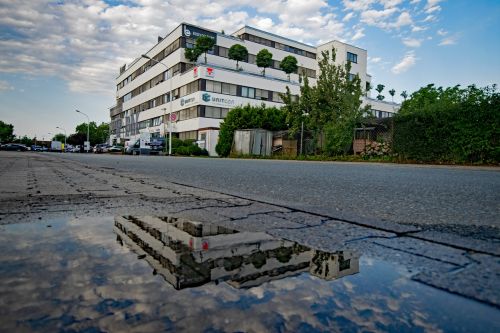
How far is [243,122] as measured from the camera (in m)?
Answer: 32.8

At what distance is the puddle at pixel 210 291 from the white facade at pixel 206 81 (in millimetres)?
34385

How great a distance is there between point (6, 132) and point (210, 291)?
12844cm

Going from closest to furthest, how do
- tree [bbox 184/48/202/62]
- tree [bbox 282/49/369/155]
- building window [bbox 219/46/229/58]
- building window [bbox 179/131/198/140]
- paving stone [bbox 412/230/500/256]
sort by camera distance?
paving stone [bbox 412/230/500/256], tree [bbox 282/49/369/155], building window [bbox 179/131/198/140], tree [bbox 184/48/202/62], building window [bbox 219/46/229/58]

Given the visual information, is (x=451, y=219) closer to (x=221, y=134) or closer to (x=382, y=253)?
(x=382, y=253)

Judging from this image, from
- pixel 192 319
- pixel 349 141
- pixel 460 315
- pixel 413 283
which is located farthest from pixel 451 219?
pixel 349 141

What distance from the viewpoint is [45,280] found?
107 centimetres

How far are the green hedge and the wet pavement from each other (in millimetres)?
13489

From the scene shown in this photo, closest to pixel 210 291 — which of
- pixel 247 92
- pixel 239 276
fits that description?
pixel 239 276

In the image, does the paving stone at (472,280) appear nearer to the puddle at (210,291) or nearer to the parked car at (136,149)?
the puddle at (210,291)

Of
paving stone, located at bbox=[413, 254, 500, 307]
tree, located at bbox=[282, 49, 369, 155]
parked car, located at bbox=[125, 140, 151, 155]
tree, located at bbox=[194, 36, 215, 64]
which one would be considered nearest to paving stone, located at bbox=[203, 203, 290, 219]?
paving stone, located at bbox=[413, 254, 500, 307]

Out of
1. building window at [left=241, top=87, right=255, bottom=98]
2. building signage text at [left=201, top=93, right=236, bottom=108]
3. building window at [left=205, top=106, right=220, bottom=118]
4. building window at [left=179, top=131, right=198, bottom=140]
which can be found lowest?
building window at [left=179, top=131, right=198, bottom=140]

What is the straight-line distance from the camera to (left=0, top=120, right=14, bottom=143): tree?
339 ft

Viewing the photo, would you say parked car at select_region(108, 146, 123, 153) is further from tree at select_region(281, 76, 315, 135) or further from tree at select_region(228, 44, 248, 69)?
tree at select_region(281, 76, 315, 135)

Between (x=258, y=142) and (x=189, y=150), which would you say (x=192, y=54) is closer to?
(x=189, y=150)
